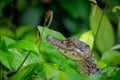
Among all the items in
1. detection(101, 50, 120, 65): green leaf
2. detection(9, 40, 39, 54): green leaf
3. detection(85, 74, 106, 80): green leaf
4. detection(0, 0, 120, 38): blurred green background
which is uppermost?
detection(9, 40, 39, 54): green leaf

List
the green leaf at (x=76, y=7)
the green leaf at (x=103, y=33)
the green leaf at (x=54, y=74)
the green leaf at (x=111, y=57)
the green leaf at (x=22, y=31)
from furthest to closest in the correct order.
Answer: the green leaf at (x=76, y=7) < the green leaf at (x=22, y=31) < the green leaf at (x=103, y=33) < the green leaf at (x=111, y=57) < the green leaf at (x=54, y=74)

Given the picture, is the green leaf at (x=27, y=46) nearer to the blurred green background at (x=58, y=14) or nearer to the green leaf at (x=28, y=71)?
the green leaf at (x=28, y=71)

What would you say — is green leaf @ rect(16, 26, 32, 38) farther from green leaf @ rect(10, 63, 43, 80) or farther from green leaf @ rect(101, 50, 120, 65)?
green leaf @ rect(10, 63, 43, 80)

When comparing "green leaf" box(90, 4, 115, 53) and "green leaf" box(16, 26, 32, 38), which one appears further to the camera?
"green leaf" box(16, 26, 32, 38)

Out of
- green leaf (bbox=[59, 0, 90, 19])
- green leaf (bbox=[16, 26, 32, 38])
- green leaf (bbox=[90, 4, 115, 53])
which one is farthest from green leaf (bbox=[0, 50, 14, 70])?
green leaf (bbox=[59, 0, 90, 19])

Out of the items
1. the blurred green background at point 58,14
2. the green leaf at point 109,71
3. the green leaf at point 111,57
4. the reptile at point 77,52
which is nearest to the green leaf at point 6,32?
the blurred green background at point 58,14

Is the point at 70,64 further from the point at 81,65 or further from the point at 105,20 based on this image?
the point at 105,20

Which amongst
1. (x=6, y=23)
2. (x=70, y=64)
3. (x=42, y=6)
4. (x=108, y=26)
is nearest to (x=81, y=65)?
(x=70, y=64)

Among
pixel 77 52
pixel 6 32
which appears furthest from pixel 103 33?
pixel 6 32

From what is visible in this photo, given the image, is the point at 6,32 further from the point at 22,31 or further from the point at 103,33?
the point at 103,33
